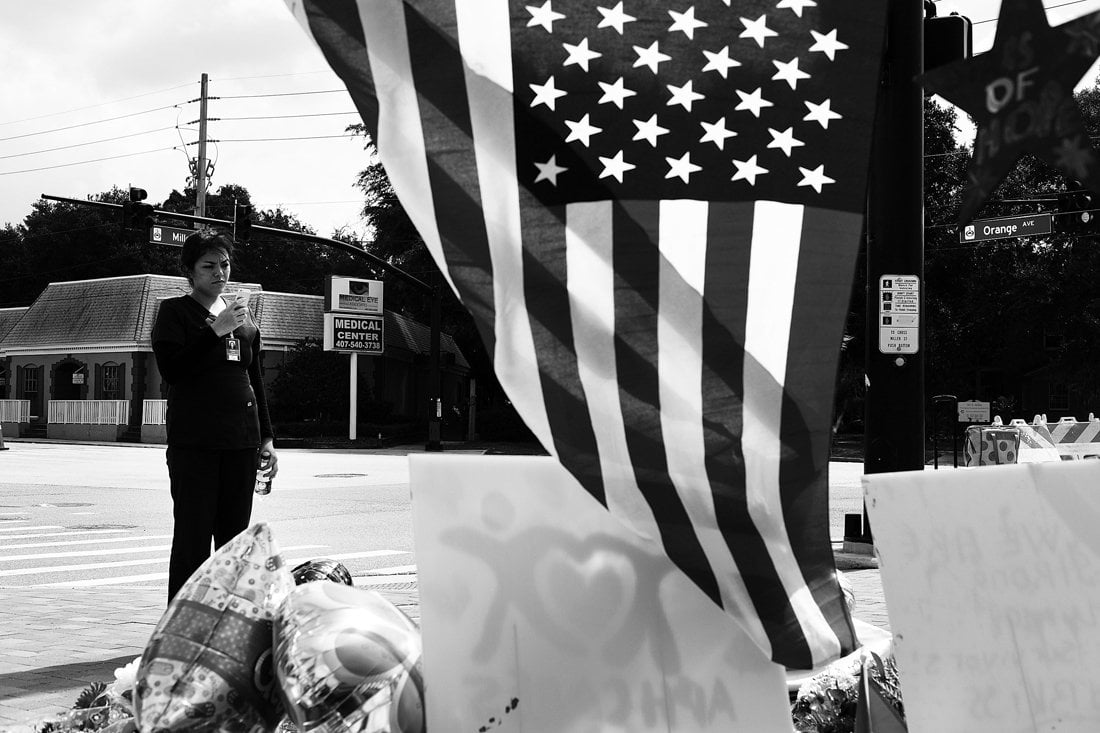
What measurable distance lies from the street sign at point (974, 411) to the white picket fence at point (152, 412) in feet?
102

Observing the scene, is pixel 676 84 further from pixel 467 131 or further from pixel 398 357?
pixel 398 357

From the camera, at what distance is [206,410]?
15.8 feet

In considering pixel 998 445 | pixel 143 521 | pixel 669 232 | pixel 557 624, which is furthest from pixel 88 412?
pixel 669 232

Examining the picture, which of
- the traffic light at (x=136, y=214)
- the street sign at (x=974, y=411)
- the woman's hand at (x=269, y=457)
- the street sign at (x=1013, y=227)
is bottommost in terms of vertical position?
the street sign at (x=974, y=411)

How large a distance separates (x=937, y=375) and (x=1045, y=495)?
41.0 metres

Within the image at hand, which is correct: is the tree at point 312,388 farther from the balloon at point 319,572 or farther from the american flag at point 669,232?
the american flag at point 669,232

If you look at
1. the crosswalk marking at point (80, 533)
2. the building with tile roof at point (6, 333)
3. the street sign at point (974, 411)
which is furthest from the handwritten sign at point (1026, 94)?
the building with tile roof at point (6, 333)

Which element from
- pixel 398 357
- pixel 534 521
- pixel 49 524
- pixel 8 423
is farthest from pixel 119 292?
pixel 534 521

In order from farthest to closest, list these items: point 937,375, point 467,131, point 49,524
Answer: point 937,375, point 49,524, point 467,131

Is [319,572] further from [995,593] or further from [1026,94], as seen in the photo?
[1026,94]

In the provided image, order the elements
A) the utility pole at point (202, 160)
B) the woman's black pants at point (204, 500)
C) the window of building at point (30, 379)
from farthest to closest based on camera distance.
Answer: the window of building at point (30, 379)
the utility pole at point (202, 160)
the woman's black pants at point (204, 500)

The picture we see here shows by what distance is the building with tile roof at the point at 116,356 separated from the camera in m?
44.9

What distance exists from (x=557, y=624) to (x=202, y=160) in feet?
143

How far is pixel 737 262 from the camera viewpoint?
245cm
